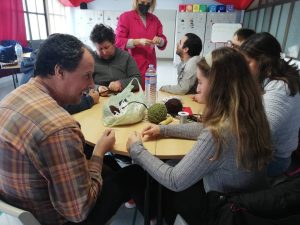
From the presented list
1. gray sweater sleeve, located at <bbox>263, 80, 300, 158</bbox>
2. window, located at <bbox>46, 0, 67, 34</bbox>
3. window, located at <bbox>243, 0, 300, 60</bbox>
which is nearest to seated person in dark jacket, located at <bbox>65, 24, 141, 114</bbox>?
gray sweater sleeve, located at <bbox>263, 80, 300, 158</bbox>

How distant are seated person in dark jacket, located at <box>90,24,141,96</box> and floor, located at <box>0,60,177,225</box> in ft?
3.18

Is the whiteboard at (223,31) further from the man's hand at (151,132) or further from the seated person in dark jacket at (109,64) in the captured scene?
the man's hand at (151,132)

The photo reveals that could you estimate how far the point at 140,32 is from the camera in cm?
250

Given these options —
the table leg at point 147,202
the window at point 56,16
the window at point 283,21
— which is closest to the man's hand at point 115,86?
the table leg at point 147,202

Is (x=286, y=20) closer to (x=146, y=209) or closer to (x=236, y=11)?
(x=236, y=11)

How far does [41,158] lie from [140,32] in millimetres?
2049

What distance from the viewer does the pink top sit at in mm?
2439

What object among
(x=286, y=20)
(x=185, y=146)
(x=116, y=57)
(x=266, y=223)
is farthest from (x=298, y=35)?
(x=266, y=223)

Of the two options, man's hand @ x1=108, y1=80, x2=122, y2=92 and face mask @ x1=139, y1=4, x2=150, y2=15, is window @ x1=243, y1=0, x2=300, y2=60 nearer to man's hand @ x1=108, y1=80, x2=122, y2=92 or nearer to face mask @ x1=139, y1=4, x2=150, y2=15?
face mask @ x1=139, y1=4, x2=150, y2=15

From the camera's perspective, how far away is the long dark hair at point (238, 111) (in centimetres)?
83

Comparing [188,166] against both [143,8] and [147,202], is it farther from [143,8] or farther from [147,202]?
[143,8]

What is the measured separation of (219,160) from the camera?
0.86m

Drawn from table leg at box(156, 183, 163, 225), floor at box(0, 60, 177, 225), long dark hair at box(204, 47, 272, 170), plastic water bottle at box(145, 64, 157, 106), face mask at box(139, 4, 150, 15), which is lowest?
floor at box(0, 60, 177, 225)

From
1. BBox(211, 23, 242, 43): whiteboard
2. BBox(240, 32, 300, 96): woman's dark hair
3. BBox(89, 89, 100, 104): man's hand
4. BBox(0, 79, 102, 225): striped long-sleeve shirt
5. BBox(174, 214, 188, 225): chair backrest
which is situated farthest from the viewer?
BBox(211, 23, 242, 43): whiteboard
